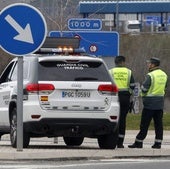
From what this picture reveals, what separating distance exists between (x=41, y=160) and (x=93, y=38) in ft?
41.5

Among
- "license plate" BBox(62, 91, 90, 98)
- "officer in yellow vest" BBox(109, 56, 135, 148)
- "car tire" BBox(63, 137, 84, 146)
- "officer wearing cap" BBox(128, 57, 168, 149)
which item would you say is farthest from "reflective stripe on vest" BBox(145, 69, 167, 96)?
"car tire" BBox(63, 137, 84, 146)

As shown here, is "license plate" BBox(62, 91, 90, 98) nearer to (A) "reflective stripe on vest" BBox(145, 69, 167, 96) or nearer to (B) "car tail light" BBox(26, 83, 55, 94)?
(B) "car tail light" BBox(26, 83, 55, 94)

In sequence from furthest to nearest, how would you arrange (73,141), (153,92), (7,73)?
(73,141), (7,73), (153,92)

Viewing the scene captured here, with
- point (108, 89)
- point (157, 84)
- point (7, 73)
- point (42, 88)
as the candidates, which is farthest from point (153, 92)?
point (7, 73)

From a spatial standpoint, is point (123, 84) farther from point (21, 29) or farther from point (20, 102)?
point (21, 29)

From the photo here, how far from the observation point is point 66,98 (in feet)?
53.1

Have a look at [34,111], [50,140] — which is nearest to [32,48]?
[34,111]

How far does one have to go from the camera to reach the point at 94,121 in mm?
16328

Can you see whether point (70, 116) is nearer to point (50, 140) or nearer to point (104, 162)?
point (104, 162)

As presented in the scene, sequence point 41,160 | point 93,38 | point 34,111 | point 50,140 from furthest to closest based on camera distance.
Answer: point 93,38
point 50,140
point 34,111
point 41,160

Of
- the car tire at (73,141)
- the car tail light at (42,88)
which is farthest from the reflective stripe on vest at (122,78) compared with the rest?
the car tire at (73,141)

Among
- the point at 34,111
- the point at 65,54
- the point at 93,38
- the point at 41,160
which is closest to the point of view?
the point at 41,160

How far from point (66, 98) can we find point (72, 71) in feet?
1.93

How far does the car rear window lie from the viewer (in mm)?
16312
